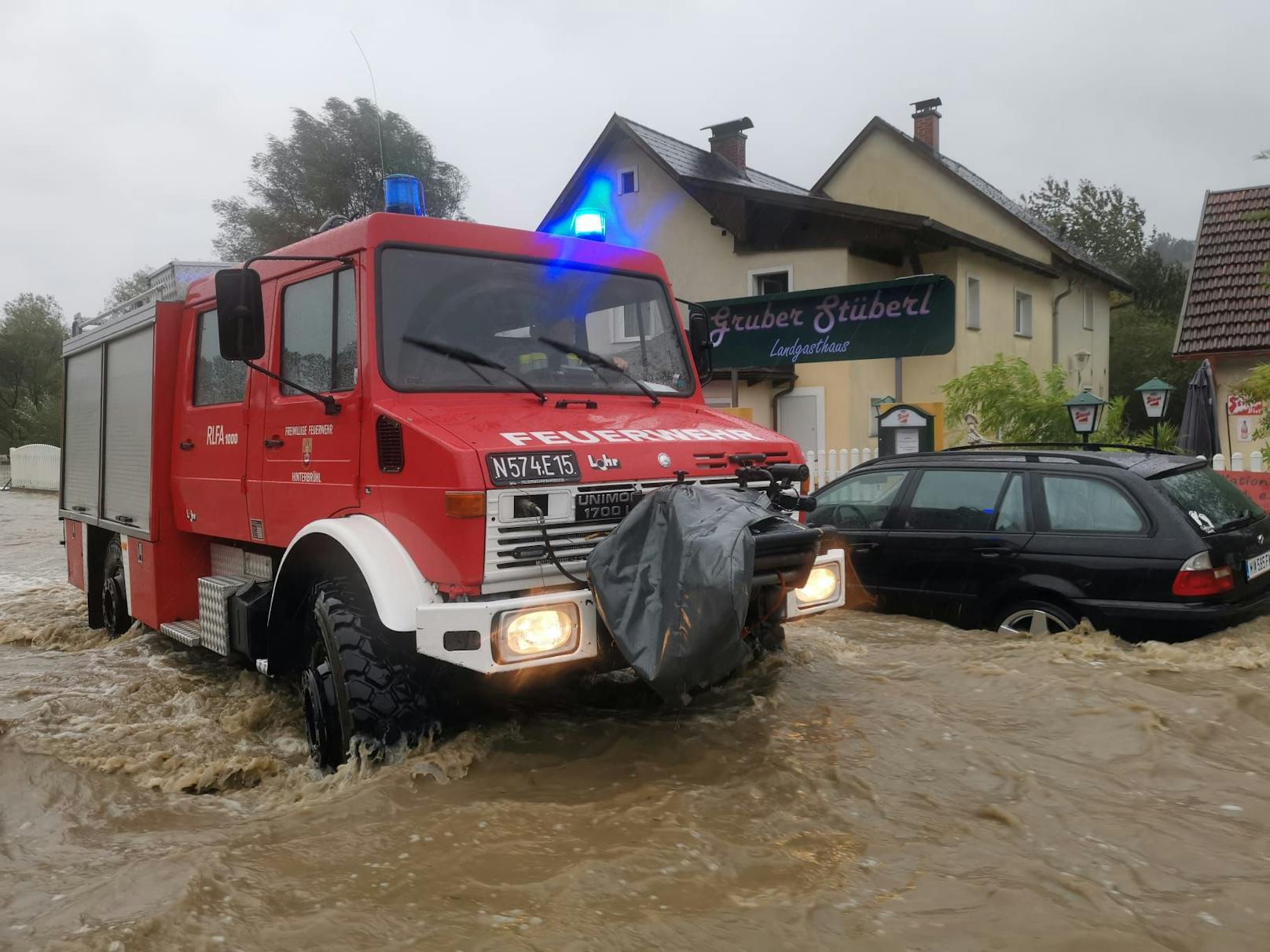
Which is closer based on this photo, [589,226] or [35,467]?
[589,226]

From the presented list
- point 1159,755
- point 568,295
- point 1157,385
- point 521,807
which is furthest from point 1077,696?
point 1157,385

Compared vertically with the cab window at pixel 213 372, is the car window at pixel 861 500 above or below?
below

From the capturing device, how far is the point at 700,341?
566 centimetres

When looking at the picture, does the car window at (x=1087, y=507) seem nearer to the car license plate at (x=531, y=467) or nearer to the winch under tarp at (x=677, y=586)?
the winch under tarp at (x=677, y=586)

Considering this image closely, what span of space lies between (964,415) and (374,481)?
32.3ft

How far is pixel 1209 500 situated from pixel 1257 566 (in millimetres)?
461

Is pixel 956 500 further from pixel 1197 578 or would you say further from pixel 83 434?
pixel 83 434

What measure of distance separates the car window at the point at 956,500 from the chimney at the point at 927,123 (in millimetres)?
22476

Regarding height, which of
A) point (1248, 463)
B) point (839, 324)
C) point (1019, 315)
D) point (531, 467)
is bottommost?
point (531, 467)

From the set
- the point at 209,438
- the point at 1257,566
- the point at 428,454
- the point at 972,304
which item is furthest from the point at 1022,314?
the point at 428,454

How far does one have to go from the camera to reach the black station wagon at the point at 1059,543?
18.6ft

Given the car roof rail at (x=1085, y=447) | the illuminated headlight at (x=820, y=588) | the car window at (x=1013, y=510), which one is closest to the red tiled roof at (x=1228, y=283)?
the car roof rail at (x=1085, y=447)

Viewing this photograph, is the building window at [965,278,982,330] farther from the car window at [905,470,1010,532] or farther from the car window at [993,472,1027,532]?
the car window at [993,472,1027,532]

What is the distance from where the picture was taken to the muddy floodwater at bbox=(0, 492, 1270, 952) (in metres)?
2.90
